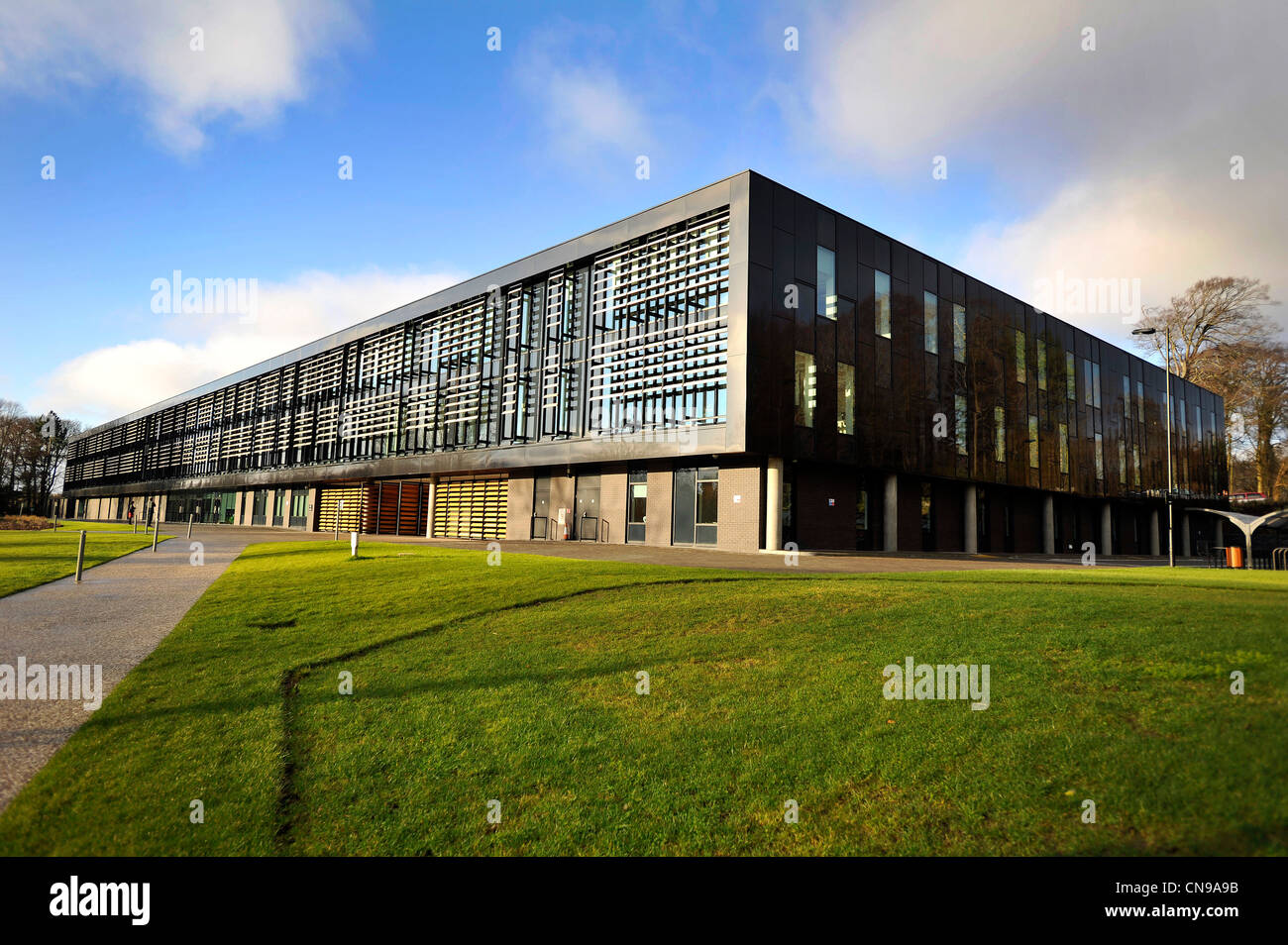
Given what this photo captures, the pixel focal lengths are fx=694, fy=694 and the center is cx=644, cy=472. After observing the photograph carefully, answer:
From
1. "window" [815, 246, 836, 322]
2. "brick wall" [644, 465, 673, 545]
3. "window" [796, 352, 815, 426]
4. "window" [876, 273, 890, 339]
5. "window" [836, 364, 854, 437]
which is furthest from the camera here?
"window" [876, 273, 890, 339]

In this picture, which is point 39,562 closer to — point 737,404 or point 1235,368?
point 737,404

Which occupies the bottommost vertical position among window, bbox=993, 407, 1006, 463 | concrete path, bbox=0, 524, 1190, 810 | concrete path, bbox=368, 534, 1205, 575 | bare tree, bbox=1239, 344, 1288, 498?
concrete path, bbox=0, 524, 1190, 810

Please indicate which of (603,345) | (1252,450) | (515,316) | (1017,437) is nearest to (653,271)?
(603,345)

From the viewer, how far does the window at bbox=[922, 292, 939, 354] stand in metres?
32.7

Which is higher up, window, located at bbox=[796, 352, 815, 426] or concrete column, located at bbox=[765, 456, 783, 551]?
window, located at bbox=[796, 352, 815, 426]

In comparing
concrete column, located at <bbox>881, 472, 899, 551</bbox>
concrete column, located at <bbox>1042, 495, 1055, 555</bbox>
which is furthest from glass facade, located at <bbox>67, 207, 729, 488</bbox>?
concrete column, located at <bbox>1042, 495, 1055, 555</bbox>

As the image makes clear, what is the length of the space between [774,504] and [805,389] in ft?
15.1

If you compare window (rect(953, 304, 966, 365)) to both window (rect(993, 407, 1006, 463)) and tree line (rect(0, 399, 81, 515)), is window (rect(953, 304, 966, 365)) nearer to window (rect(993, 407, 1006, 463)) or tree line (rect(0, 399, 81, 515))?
window (rect(993, 407, 1006, 463))

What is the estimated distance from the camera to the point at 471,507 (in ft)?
134

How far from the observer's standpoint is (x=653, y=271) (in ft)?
94.2

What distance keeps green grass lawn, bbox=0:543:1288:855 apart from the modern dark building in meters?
17.8
